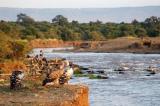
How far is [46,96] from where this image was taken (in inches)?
809

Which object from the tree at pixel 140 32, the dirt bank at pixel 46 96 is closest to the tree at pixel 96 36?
the tree at pixel 140 32

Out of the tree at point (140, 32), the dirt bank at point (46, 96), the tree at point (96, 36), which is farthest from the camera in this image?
the tree at point (96, 36)

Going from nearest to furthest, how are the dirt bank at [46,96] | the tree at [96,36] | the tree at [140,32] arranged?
the dirt bank at [46,96], the tree at [140,32], the tree at [96,36]

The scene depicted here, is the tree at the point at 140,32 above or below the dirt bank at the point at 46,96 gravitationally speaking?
above

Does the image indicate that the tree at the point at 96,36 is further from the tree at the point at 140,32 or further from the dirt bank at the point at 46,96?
the dirt bank at the point at 46,96

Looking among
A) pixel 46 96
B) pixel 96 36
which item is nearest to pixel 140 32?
pixel 96 36

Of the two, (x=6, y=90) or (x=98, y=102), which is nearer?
(x=6, y=90)

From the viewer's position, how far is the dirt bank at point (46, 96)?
62.2 feet

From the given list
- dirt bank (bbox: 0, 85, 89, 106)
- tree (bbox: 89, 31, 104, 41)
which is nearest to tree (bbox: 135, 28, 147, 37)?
tree (bbox: 89, 31, 104, 41)

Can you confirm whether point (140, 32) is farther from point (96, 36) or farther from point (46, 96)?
point (46, 96)

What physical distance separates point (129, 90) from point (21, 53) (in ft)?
36.1

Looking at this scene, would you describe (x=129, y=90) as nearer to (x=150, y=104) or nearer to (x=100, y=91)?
(x=100, y=91)

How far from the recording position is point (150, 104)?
37500 mm

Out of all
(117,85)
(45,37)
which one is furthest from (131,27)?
(117,85)
